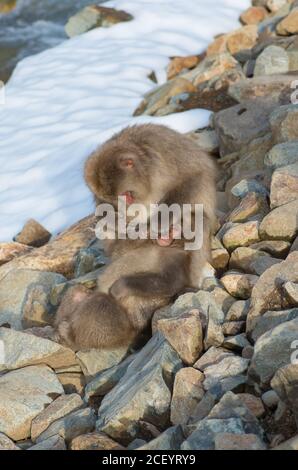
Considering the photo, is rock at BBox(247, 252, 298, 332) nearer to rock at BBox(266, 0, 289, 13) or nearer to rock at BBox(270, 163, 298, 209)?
rock at BBox(270, 163, 298, 209)

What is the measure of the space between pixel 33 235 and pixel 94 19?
5.21 m

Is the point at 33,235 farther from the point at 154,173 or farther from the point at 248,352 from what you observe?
the point at 248,352

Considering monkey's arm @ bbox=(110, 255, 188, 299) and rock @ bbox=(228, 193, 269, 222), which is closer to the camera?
monkey's arm @ bbox=(110, 255, 188, 299)

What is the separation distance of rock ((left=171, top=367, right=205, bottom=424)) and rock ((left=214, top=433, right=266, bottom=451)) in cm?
55

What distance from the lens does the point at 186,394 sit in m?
3.46

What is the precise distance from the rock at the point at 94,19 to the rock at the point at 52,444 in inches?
309

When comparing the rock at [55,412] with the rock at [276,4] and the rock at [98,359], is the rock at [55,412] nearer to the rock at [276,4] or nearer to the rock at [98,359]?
the rock at [98,359]

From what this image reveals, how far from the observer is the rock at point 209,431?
2.92m

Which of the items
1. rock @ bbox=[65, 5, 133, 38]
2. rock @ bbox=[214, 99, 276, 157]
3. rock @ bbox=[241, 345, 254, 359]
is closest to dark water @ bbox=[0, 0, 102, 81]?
rock @ bbox=[65, 5, 133, 38]

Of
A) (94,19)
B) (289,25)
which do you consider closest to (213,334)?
(289,25)

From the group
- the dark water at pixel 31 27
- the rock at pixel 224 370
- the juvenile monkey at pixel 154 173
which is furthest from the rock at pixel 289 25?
the rock at pixel 224 370

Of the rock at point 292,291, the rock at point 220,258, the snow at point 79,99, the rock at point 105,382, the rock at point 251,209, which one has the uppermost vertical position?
the rock at point 292,291

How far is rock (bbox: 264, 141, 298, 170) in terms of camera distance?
16.7 feet
